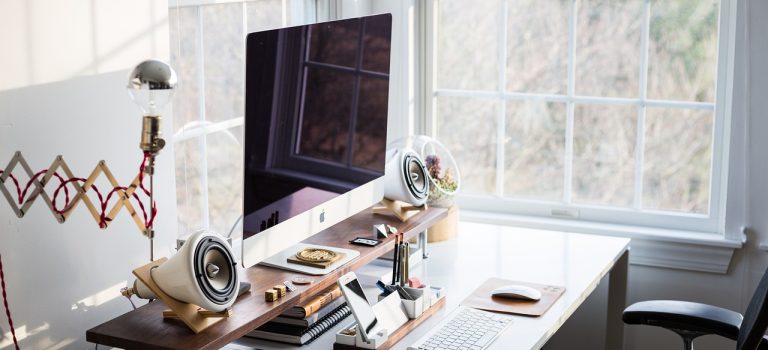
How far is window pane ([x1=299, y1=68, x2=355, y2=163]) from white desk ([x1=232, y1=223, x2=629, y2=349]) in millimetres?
432

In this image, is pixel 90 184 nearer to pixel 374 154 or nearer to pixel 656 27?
pixel 374 154

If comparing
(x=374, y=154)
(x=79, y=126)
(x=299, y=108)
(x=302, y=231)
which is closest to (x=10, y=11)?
(x=79, y=126)

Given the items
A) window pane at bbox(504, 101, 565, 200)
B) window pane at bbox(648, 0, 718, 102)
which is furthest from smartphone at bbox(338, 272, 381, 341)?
window pane at bbox(648, 0, 718, 102)

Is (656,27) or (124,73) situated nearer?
(124,73)

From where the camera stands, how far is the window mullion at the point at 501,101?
3.52m

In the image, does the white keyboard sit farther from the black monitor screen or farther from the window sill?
the window sill

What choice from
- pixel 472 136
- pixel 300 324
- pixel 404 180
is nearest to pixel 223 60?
pixel 404 180

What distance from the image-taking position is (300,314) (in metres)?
2.31

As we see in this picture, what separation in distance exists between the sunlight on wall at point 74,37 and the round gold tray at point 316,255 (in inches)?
22.8

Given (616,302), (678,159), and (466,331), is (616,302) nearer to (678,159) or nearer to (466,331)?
(678,159)

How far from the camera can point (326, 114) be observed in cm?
242

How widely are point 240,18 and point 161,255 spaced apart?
74 cm

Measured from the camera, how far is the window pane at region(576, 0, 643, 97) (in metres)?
3.34

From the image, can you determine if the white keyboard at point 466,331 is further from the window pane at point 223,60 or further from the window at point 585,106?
the window at point 585,106
